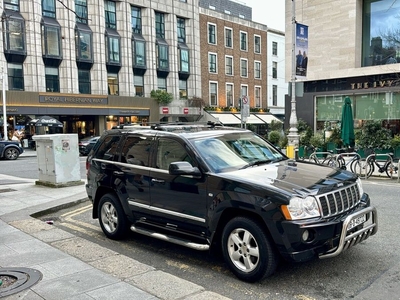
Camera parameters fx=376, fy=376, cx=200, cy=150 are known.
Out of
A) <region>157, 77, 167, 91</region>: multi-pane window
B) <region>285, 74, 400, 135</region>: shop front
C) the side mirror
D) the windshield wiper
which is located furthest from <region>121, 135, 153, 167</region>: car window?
<region>157, 77, 167, 91</region>: multi-pane window

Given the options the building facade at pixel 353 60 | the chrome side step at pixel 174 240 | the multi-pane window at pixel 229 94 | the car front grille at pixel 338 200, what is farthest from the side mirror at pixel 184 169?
the multi-pane window at pixel 229 94

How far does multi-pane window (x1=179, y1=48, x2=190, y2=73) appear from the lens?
40.3 m

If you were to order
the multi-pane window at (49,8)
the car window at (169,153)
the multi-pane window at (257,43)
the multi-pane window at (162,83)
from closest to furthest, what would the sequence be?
the car window at (169,153)
the multi-pane window at (49,8)
the multi-pane window at (162,83)
the multi-pane window at (257,43)

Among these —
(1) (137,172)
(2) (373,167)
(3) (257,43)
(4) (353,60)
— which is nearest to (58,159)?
(1) (137,172)

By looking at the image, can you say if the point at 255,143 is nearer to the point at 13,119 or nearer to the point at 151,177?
the point at 151,177

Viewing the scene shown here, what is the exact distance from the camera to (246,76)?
45906 millimetres

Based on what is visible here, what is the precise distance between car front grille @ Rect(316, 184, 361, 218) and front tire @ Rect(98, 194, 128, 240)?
Answer: 123 inches

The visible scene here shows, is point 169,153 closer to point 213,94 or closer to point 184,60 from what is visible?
point 184,60

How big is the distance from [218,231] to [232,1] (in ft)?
160

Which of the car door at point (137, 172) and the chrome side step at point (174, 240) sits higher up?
the car door at point (137, 172)

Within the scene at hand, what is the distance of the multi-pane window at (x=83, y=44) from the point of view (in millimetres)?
32875

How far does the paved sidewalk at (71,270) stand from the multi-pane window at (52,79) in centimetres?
2680

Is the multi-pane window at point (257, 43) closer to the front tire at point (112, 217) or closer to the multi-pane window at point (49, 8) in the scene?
the multi-pane window at point (49, 8)

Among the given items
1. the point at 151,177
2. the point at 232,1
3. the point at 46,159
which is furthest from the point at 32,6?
the point at 151,177
